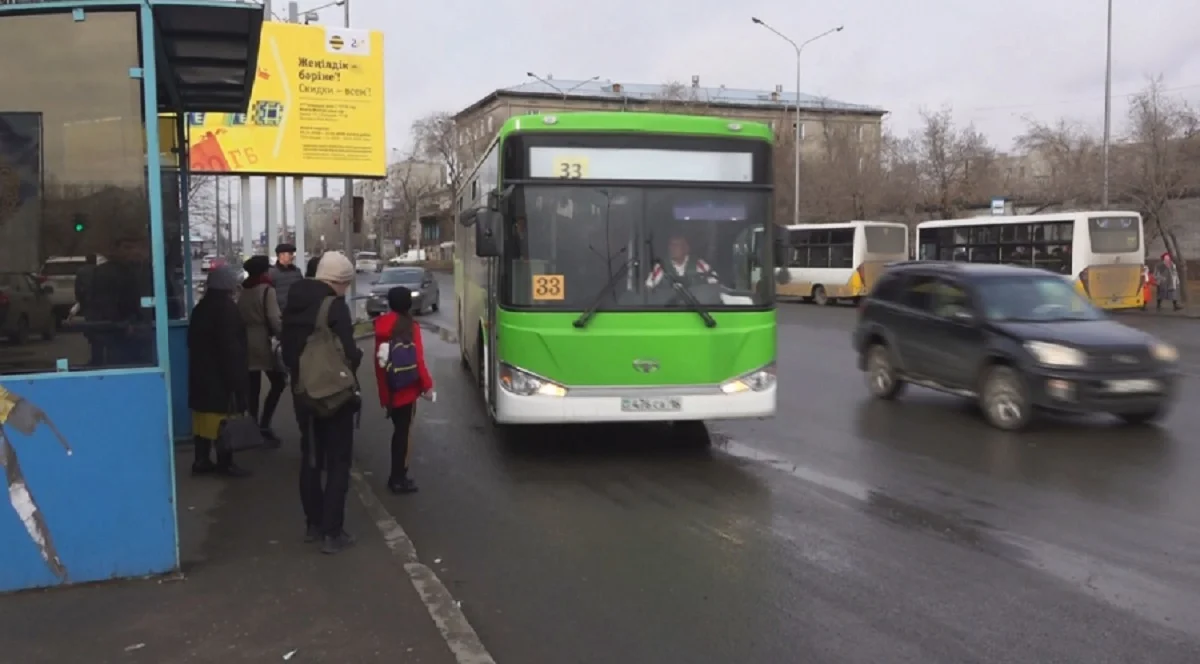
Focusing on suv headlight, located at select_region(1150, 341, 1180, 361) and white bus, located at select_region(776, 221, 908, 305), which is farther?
white bus, located at select_region(776, 221, 908, 305)

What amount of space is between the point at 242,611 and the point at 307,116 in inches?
666

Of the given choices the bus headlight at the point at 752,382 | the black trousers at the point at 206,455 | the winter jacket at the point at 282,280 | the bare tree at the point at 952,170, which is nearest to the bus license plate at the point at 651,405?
the bus headlight at the point at 752,382

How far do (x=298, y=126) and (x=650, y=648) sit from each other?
17911 mm

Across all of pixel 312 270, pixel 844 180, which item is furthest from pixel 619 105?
pixel 312 270

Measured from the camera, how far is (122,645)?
15.0ft

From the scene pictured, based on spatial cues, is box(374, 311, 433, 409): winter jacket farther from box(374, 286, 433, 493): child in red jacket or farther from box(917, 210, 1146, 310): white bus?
box(917, 210, 1146, 310): white bus

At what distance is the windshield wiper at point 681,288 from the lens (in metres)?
8.66

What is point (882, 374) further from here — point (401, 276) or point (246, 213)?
point (401, 276)

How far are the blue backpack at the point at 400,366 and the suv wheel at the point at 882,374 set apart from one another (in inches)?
288

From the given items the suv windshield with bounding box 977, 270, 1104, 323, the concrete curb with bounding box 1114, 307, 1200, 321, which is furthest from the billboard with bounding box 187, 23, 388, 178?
the concrete curb with bounding box 1114, 307, 1200, 321

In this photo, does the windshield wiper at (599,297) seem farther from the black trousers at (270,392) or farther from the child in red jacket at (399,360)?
the black trousers at (270,392)

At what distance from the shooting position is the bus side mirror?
8352mm

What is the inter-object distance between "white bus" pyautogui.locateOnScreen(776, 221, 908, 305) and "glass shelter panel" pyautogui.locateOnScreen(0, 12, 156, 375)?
97.9 ft

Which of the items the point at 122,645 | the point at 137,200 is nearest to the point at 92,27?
the point at 137,200
